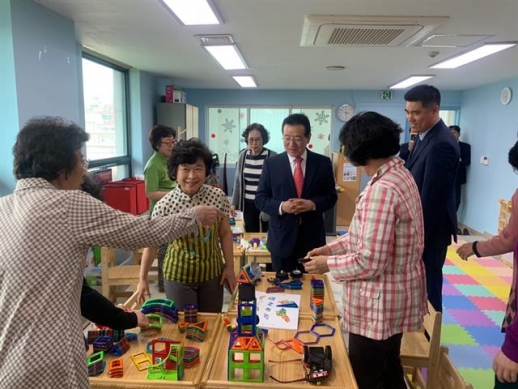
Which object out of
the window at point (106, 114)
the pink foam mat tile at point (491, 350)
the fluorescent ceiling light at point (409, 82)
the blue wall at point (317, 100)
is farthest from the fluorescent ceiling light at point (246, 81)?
the pink foam mat tile at point (491, 350)

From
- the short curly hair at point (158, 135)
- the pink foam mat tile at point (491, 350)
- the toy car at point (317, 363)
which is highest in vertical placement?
the short curly hair at point (158, 135)

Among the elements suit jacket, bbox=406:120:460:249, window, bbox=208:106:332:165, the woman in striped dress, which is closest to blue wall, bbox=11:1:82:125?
the woman in striped dress

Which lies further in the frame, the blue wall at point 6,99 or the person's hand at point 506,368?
the blue wall at point 6,99

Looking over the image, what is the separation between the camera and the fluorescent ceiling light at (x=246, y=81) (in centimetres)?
583

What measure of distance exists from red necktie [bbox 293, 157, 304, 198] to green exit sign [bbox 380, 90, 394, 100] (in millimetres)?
5639

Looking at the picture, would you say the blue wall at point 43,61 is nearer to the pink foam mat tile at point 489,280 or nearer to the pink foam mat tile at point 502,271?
the pink foam mat tile at point 489,280

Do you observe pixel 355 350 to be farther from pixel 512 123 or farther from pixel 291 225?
pixel 512 123

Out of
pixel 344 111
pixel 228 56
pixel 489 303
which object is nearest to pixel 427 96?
pixel 489 303

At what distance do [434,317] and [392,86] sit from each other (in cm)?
580

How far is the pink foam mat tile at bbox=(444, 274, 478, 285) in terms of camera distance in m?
4.16

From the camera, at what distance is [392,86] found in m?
6.70

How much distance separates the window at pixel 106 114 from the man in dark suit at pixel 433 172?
331 centimetres

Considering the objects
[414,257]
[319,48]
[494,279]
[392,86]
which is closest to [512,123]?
[392,86]

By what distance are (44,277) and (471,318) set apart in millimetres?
3452
